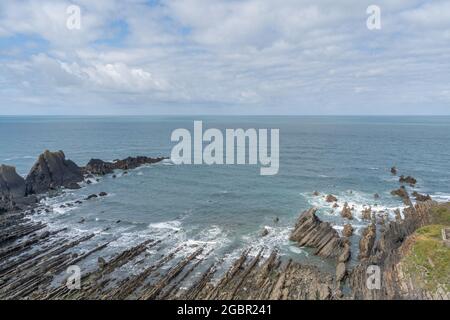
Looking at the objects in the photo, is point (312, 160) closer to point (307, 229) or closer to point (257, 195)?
point (257, 195)

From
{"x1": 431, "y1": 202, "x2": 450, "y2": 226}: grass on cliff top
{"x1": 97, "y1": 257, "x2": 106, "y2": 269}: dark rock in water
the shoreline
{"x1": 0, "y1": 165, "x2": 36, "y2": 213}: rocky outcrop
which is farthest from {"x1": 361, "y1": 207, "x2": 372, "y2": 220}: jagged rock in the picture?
{"x1": 0, "y1": 165, "x2": 36, "y2": 213}: rocky outcrop

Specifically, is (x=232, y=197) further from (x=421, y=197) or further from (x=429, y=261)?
(x=429, y=261)

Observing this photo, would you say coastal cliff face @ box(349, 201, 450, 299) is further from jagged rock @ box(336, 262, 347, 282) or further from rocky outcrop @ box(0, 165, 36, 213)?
rocky outcrop @ box(0, 165, 36, 213)

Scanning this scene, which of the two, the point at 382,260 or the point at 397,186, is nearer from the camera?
the point at 382,260

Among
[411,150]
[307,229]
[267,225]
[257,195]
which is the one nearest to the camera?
[307,229]

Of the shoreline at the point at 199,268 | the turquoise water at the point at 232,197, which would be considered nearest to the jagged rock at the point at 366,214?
the turquoise water at the point at 232,197
